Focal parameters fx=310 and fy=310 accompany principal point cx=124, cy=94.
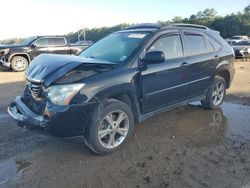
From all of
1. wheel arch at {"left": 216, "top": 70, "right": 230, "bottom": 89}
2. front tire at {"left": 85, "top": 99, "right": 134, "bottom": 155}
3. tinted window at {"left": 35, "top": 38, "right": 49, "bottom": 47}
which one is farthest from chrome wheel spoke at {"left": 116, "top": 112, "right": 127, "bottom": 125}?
tinted window at {"left": 35, "top": 38, "right": 49, "bottom": 47}

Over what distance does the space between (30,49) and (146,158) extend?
42.1ft

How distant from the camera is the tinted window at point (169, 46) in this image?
524 centimetres

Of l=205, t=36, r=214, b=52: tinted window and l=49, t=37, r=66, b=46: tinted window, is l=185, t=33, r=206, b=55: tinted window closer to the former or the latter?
l=205, t=36, r=214, b=52: tinted window

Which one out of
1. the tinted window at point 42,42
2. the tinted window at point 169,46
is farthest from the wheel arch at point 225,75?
the tinted window at point 42,42

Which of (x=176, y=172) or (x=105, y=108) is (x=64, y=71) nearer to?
(x=105, y=108)

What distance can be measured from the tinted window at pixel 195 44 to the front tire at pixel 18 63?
37.5ft

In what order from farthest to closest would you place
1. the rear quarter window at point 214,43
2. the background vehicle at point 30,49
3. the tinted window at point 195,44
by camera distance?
the background vehicle at point 30,49
the rear quarter window at point 214,43
the tinted window at point 195,44

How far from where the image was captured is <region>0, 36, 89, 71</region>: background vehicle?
1531 centimetres

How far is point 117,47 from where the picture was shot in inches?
209

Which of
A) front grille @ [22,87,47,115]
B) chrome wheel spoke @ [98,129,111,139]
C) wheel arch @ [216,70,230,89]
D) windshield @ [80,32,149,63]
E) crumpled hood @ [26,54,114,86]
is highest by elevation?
windshield @ [80,32,149,63]

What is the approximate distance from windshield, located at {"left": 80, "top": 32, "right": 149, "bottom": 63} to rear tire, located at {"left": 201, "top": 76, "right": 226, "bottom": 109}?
2226 millimetres

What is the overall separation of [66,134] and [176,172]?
4.95 ft

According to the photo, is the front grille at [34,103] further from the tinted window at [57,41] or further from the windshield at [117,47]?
the tinted window at [57,41]

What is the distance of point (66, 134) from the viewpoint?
4094 millimetres
